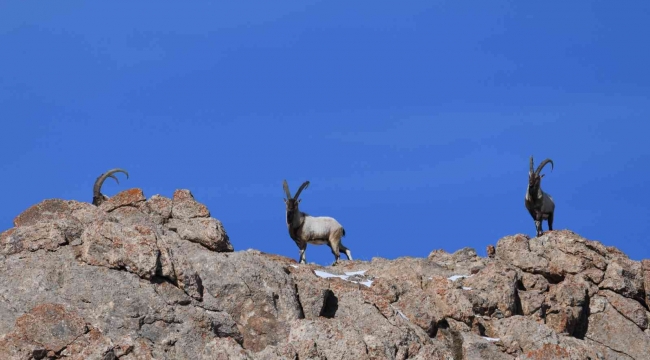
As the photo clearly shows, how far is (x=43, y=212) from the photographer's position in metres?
18.7

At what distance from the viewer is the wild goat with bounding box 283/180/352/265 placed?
28.8 metres

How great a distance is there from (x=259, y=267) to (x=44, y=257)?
3519 millimetres

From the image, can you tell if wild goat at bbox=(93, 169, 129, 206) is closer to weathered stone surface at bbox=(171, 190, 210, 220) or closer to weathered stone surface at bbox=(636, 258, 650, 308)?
weathered stone surface at bbox=(171, 190, 210, 220)

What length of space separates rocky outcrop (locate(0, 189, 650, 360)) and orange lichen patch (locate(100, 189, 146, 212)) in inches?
1.5

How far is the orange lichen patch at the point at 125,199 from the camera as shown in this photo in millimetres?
19141

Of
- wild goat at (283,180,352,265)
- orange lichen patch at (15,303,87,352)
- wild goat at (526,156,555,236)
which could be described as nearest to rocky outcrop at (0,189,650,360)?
orange lichen patch at (15,303,87,352)

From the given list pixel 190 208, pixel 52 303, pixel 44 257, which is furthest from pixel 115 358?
pixel 190 208

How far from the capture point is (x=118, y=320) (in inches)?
563

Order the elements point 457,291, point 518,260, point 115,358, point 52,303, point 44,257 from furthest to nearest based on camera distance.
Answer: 1. point 518,260
2. point 457,291
3. point 44,257
4. point 52,303
5. point 115,358

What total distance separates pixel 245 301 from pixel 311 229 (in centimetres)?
1352

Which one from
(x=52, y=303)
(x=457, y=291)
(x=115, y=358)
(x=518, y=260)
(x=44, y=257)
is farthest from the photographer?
(x=518, y=260)

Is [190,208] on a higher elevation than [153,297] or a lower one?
higher

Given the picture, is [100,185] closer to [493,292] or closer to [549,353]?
[493,292]

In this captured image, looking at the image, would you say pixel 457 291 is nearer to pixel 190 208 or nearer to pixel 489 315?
pixel 489 315
